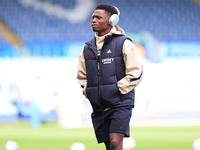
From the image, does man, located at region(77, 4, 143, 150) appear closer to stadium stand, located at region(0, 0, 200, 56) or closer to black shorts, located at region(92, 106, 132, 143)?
black shorts, located at region(92, 106, 132, 143)

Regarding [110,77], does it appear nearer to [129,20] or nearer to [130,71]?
[130,71]

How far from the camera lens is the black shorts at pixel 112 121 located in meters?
2.67

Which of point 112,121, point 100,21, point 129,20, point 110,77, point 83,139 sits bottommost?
point 83,139

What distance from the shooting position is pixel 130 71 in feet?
8.92

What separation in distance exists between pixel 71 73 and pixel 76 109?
1003 mm

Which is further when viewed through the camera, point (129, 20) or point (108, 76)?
point (129, 20)

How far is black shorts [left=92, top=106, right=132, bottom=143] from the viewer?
2.67 meters

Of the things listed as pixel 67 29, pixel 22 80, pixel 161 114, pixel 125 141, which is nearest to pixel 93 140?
pixel 125 141

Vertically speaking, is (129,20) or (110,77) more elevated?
(129,20)

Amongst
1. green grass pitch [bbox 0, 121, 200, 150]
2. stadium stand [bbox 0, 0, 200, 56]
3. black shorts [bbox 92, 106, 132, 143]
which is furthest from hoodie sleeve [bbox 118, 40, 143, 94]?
stadium stand [bbox 0, 0, 200, 56]

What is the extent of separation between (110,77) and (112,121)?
0.33 meters

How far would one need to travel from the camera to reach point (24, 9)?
1022 cm

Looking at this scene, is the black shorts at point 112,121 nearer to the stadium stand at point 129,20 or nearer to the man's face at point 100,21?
the man's face at point 100,21

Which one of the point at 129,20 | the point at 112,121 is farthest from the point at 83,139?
the point at 129,20
